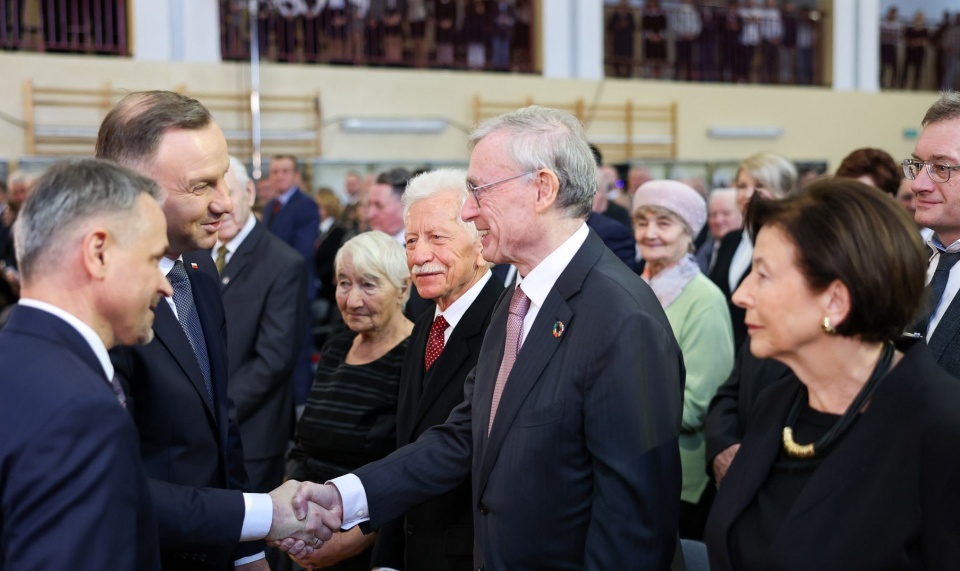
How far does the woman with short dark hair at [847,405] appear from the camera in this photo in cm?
155

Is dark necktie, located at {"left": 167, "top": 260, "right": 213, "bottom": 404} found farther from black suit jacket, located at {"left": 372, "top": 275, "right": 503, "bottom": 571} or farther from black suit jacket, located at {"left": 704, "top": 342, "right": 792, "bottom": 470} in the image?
black suit jacket, located at {"left": 704, "top": 342, "right": 792, "bottom": 470}

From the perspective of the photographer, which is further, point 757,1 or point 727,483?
point 757,1

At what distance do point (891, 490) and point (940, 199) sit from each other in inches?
42.6

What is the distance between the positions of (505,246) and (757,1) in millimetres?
16620

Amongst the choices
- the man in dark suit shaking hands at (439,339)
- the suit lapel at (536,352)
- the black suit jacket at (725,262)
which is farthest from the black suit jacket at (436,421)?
the black suit jacket at (725,262)

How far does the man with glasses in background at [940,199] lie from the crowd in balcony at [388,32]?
35.0ft

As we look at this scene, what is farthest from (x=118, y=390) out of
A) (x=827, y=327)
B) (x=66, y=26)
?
(x=66, y=26)

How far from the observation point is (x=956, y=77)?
17.2 metres

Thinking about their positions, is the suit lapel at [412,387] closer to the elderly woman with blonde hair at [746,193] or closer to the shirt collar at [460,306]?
the shirt collar at [460,306]

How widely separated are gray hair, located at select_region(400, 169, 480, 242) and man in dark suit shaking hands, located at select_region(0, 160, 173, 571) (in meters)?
1.21

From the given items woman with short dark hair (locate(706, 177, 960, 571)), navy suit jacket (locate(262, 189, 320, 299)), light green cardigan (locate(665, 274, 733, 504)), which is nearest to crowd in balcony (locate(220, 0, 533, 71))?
navy suit jacket (locate(262, 189, 320, 299))

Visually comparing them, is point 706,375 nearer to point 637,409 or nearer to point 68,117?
point 637,409

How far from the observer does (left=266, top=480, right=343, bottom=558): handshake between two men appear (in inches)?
88.0

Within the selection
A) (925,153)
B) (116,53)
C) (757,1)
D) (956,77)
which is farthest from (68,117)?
(956,77)
